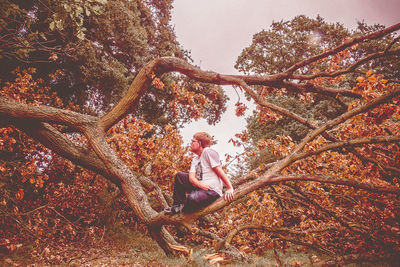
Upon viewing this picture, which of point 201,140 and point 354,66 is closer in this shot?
point 201,140

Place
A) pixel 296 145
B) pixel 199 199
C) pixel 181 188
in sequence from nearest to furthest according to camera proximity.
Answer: pixel 199 199, pixel 181 188, pixel 296 145

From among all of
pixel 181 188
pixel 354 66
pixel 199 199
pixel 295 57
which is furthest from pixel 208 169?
pixel 295 57

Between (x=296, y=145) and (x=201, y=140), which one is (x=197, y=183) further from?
(x=296, y=145)

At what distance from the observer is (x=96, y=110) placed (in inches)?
525

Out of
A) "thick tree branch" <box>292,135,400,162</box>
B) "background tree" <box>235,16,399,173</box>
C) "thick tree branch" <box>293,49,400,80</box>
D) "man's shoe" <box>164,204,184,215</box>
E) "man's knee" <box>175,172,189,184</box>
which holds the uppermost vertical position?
"background tree" <box>235,16,399,173</box>

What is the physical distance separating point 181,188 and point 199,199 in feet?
2.05

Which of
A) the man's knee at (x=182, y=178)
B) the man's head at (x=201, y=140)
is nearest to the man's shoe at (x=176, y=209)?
the man's knee at (x=182, y=178)

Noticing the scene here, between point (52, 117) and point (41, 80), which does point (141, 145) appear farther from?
point (41, 80)

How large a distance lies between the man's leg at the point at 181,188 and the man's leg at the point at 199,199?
14.3 inches

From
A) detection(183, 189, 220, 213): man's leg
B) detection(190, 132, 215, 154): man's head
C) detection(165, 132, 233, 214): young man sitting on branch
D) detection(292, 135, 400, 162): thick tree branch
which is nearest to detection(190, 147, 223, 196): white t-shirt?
detection(165, 132, 233, 214): young man sitting on branch

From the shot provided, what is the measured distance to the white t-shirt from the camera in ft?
10.8

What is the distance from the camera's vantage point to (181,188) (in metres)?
3.65

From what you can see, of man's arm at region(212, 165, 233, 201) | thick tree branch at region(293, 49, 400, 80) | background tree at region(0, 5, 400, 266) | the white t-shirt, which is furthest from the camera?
thick tree branch at region(293, 49, 400, 80)

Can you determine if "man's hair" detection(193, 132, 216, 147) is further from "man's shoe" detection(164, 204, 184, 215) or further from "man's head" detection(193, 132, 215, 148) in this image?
"man's shoe" detection(164, 204, 184, 215)
